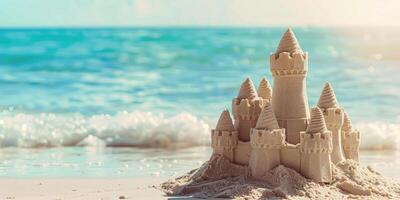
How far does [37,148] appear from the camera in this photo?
61.8 feet

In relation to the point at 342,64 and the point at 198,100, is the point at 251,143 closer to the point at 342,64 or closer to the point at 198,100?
the point at 198,100

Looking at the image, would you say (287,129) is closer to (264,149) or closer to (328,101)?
(264,149)

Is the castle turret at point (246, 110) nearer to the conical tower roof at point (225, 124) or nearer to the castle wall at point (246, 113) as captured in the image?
the castle wall at point (246, 113)

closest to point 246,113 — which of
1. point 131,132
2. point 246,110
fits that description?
point 246,110

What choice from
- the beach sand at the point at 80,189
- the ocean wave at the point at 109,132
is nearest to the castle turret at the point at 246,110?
the beach sand at the point at 80,189

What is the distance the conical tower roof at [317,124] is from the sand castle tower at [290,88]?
1.55 ft

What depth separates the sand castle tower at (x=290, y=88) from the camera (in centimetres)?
1077

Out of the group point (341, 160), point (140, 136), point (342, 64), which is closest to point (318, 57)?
point (342, 64)

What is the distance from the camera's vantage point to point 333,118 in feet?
35.6

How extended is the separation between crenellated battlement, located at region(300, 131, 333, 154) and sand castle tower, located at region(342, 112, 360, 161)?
0.87 metres

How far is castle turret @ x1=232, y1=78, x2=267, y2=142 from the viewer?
11.1 m

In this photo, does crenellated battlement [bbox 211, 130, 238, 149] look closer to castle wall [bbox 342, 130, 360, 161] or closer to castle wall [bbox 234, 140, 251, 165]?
castle wall [bbox 234, 140, 251, 165]

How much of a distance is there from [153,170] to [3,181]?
2630 mm

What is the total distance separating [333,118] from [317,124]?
583mm
